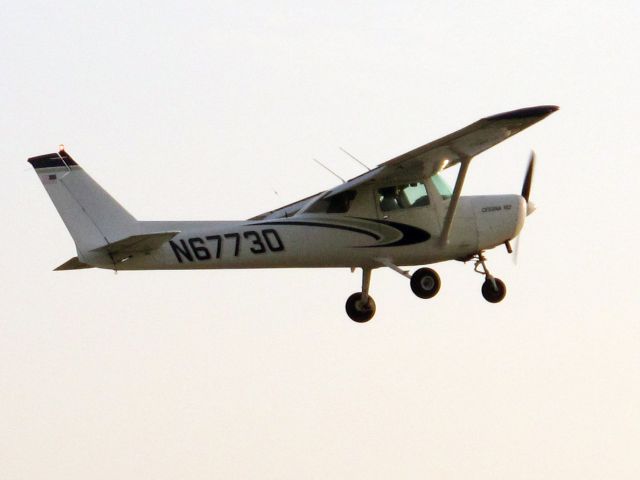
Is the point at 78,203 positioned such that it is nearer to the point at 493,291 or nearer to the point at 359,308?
the point at 359,308

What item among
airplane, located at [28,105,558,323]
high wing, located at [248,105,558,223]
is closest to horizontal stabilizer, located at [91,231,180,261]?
airplane, located at [28,105,558,323]

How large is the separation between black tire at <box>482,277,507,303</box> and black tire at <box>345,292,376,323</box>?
1.50 m

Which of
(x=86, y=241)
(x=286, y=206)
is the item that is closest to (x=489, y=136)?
(x=286, y=206)

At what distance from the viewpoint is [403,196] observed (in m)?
32.7

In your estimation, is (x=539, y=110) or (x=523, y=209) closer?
(x=539, y=110)

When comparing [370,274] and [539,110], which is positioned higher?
[539,110]

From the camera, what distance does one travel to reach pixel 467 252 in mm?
33000

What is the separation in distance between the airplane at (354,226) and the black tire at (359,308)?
1cm

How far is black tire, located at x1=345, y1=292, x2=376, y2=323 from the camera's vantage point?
33.5 m

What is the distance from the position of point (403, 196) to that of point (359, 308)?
180 cm

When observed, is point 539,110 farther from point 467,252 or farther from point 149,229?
point 149,229

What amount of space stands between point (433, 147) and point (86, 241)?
4569mm

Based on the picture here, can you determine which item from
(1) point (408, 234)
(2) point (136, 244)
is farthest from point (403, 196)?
(2) point (136, 244)

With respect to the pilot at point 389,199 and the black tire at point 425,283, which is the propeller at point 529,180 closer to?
the black tire at point 425,283
